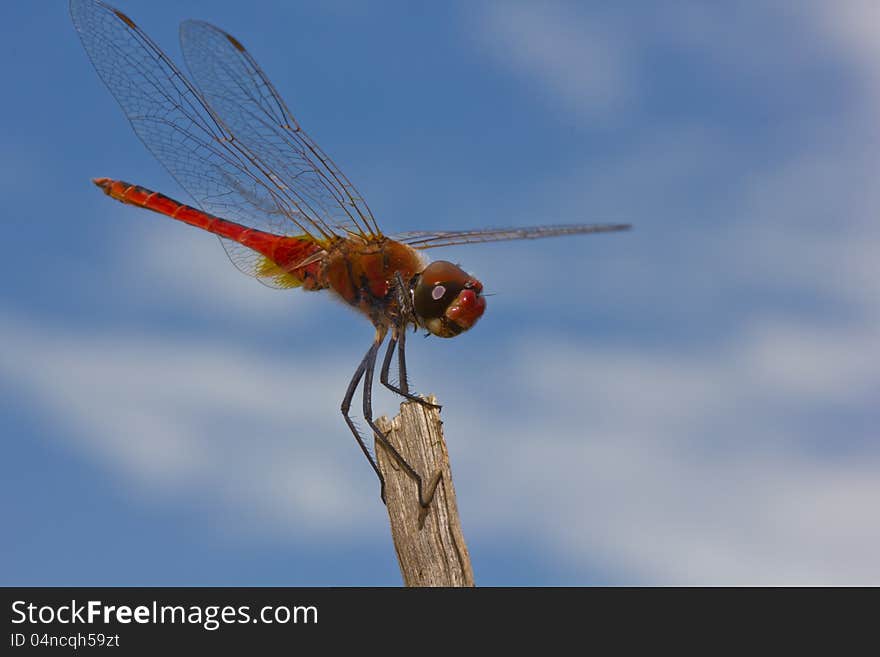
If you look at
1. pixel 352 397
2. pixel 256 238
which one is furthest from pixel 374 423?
pixel 256 238

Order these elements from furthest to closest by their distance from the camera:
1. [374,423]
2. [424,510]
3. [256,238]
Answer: [256,238], [374,423], [424,510]

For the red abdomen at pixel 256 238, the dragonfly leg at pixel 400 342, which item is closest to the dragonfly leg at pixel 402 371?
the dragonfly leg at pixel 400 342

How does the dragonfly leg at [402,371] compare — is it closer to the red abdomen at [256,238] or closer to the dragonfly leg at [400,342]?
the dragonfly leg at [400,342]

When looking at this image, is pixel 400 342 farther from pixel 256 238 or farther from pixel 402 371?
pixel 256 238
